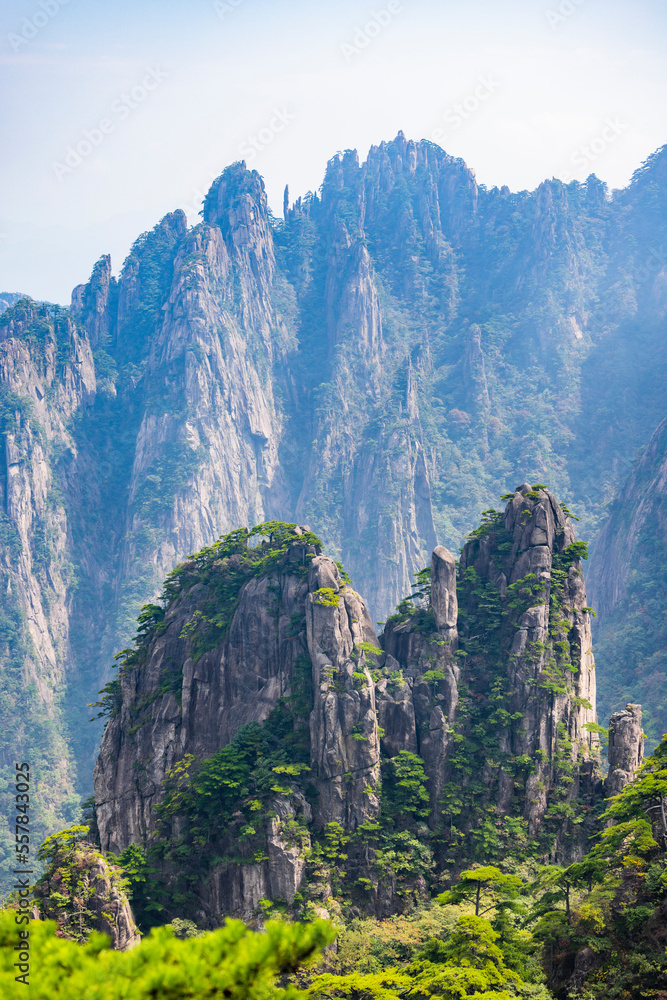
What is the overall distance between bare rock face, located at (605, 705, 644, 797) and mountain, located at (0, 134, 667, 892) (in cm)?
8727

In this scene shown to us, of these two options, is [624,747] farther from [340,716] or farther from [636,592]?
[636,592]

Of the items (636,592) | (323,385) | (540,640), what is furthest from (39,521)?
(540,640)

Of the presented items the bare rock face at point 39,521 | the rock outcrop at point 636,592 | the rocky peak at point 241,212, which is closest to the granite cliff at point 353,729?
the rock outcrop at point 636,592

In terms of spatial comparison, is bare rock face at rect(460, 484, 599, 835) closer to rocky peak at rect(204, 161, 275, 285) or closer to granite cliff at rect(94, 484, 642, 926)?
granite cliff at rect(94, 484, 642, 926)

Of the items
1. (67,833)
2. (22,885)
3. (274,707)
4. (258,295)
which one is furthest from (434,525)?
(22,885)

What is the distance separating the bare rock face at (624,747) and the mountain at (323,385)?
286 ft

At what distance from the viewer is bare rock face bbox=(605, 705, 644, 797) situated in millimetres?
40969

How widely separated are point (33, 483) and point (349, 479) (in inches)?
2011

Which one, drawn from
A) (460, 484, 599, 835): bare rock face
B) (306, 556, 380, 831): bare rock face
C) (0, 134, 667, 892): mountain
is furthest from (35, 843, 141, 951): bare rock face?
(0, 134, 667, 892): mountain

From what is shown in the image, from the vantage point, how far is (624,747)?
136ft

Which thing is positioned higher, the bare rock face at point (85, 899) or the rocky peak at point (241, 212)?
the rocky peak at point (241, 212)

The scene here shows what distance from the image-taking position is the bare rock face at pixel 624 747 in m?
41.0

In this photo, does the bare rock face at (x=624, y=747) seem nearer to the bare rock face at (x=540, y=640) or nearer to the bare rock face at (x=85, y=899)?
the bare rock face at (x=540, y=640)

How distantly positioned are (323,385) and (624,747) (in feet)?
396
